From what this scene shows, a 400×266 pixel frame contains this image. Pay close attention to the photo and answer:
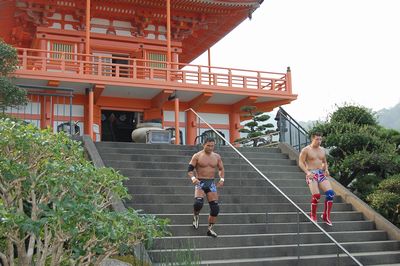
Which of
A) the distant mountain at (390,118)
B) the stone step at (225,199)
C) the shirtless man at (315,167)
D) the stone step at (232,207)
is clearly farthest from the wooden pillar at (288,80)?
the distant mountain at (390,118)

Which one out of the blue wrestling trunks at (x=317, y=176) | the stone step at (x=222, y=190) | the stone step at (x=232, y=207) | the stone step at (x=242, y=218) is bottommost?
the stone step at (x=242, y=218)

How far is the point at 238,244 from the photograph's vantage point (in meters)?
7.86

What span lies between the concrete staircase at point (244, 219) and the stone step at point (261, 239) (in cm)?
1

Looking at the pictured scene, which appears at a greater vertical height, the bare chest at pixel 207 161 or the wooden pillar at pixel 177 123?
the wooden pillar at pixel 177 123

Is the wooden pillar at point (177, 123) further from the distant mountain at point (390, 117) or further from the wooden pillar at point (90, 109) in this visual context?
the distant mountain at point (390, 117)

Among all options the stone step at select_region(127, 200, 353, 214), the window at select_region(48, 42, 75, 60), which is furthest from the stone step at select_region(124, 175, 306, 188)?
the window at select_region(48, 42, 75, 60)

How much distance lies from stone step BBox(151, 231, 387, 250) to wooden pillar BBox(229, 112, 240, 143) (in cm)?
1113

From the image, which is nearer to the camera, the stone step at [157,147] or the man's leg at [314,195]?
the man's leg at [314,195]

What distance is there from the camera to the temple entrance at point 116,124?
63.6 feet

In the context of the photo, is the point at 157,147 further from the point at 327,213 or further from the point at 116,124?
the point at 116,124

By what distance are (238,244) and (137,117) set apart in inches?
459

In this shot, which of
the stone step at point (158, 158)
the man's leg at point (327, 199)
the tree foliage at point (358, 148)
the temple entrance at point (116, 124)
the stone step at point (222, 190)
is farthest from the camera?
the temple entrance at point (116, 124)

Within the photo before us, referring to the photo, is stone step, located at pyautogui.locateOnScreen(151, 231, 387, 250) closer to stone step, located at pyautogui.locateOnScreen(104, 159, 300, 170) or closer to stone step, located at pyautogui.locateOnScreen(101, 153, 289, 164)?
stone step, located at pyautogui.locateOnScreen(104, 159, 300, 170)

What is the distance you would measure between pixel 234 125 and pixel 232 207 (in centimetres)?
1069
